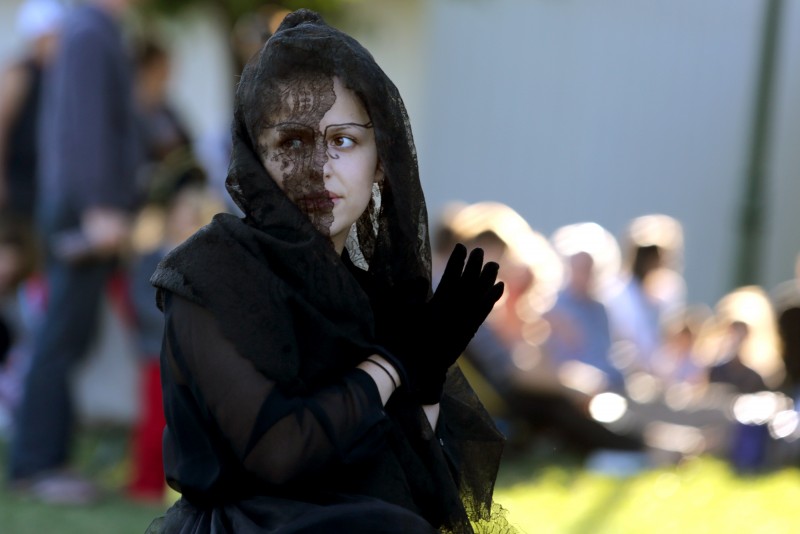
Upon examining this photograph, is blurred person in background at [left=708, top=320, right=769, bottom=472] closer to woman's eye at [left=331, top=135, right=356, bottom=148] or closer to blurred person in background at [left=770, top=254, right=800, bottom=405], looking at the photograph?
blurred person in background at [left=770, top=254, right=800, bottom=405]

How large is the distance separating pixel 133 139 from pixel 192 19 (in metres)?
6.65

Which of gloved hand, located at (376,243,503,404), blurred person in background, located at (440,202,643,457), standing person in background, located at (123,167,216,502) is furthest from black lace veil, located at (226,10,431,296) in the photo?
blurred person in background, located at (440,202,643,457)

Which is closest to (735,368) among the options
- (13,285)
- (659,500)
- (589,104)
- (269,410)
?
(659,500)

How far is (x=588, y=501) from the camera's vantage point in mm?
6727

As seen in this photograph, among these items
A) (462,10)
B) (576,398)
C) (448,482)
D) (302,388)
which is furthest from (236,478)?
(462,10)

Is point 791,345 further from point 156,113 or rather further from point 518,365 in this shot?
point 156,113

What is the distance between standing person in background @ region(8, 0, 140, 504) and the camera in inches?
224

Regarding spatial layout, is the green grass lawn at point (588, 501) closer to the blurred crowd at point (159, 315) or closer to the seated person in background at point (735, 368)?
the blurred crowd at point (159, 315)

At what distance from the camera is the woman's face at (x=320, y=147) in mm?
2496

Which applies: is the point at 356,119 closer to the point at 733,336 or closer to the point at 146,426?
the point at 146,426

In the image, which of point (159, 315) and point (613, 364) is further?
point (613, 364)

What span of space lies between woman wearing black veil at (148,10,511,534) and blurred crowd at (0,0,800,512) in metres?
2.73

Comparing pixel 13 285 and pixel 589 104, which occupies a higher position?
pixel 589 104

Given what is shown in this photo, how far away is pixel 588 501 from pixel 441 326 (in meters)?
4.40
